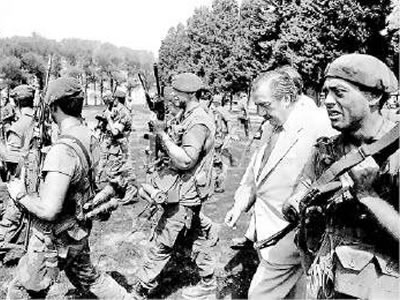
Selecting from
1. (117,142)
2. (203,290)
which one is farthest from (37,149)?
(117,142)

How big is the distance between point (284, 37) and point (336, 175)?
25157mm

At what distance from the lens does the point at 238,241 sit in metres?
6.55

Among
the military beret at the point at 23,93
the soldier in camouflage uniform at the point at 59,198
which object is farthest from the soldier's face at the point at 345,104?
the military beret at the point at 23,93

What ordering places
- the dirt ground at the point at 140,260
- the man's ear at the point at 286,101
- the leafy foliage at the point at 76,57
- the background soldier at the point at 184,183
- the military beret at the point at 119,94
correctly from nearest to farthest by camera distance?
the man's ear at the point at 286,101, the background soldier at the point at 184,183, the dirt ground at the point at 140,260, the military beret at the point at 119,94, the leafy foliage at the point at 76,57

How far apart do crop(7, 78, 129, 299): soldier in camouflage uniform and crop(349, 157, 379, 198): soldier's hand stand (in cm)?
222

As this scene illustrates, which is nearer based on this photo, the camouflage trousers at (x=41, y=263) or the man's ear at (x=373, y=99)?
the man's ear at (x=373, y=99)

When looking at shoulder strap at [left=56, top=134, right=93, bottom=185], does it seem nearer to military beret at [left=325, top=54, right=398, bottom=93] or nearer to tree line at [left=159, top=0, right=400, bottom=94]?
military beret at [left=325, top=54, right=398, bottom=93]

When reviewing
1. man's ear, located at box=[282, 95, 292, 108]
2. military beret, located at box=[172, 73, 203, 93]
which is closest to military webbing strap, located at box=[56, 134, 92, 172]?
military beret, located at box=[172, 73, 203, 93]

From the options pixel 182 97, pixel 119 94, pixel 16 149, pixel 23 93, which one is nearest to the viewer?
pixel 182 97

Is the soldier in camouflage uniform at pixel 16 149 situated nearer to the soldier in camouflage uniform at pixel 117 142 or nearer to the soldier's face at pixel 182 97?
the soldier's face at pixel 182 97

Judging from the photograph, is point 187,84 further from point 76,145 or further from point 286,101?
point 76,145

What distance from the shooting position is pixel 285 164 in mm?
3670

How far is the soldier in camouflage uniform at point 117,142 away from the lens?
9.61m

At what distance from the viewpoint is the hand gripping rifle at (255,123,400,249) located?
2.09 m
